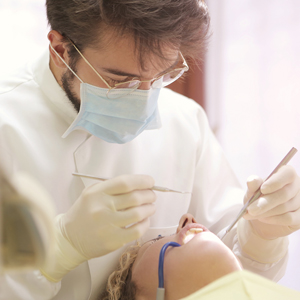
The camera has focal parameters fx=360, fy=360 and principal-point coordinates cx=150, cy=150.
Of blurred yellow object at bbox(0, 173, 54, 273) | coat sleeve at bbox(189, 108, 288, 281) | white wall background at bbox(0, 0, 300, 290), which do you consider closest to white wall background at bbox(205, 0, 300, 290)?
white wall background at bbox(0, 0, 300, 290)

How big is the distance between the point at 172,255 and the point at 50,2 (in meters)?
0.96

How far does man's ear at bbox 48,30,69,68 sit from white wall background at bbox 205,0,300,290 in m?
1.24

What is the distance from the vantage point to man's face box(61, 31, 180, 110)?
46.1 inches

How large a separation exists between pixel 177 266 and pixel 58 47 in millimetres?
869

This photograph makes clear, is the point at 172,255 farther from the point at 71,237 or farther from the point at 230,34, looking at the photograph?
the point at 230,34

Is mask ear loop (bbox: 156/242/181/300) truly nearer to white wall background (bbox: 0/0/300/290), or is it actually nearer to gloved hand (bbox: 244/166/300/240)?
gloved hand (bbox: 244/166/300/240)

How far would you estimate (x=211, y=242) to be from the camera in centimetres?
121

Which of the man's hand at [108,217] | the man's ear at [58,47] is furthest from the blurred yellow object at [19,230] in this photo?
the man's ear at [58,47]

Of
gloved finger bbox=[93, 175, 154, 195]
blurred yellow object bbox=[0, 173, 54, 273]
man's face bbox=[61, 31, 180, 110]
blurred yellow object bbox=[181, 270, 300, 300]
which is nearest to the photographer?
blurred yellow object bbox=[0, 173, 54, 273]

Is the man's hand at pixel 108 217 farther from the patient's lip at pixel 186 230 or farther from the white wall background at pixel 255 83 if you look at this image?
the white wall background at pixel 255 83

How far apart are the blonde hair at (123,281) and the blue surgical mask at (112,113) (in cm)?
43

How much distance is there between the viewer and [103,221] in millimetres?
1063

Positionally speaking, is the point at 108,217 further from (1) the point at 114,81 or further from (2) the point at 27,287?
(1) the point at 114,81

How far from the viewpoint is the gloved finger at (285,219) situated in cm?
125
